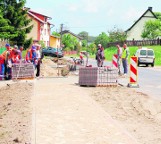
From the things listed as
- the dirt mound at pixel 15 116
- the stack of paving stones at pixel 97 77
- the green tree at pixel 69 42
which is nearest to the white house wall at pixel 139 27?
the green tree at pixel 69 42

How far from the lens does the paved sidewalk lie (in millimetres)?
7766

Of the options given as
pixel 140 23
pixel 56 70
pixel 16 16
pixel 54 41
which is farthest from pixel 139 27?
pixel 56 70

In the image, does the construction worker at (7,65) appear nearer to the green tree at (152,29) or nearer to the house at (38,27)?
the house at (38,27)

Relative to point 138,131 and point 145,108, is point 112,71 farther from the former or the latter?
point 138,131

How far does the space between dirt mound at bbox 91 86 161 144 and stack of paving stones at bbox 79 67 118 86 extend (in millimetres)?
739

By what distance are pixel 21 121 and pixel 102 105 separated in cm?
347

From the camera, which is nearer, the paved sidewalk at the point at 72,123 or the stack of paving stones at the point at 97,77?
the paved sidewalk at the point at 72,123

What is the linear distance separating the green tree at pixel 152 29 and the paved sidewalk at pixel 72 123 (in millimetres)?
83717

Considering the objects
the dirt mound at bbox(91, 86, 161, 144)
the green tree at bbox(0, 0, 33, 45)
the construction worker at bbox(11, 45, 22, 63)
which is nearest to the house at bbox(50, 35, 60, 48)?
the green tree at bbox(0, 0, 33, 45)

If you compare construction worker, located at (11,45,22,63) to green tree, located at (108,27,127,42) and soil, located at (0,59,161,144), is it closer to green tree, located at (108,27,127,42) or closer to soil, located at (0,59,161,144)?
soil, located at (0,59,161,144)

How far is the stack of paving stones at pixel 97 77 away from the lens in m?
17.4

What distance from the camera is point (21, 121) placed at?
9422 mm

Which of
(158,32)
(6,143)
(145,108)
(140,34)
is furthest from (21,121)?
(140,34)

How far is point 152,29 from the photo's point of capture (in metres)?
96.4
